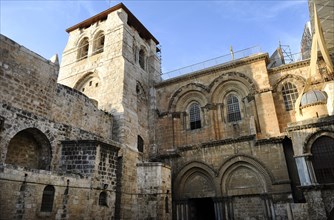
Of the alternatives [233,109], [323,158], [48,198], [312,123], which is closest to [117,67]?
[233,109]

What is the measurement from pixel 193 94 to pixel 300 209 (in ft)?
29.9

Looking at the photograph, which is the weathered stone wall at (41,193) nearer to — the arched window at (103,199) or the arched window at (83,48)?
the arched window at (103,199)

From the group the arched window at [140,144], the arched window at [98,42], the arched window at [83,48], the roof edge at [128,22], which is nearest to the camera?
the arched window at [140,144]

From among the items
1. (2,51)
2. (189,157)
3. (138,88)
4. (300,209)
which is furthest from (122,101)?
(300,209)

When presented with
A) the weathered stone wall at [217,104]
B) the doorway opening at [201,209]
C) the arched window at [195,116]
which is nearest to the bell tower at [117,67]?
the weathered stone wall at [217,104]

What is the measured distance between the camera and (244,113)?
620 inches

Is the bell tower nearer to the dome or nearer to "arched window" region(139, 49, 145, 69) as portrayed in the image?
"arched window" region(139, 49, 145, 69)

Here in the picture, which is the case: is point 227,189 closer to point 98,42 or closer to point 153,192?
point 153,192

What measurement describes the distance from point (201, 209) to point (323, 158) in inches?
291

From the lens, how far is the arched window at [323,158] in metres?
11.4

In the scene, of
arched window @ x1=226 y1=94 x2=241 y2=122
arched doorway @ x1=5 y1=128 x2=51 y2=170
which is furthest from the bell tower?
arched window @ x1=226 y1=94 x2=241 y2=122

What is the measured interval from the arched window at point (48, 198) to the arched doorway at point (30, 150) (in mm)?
1748

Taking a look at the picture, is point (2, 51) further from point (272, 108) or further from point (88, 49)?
point (272, 108)

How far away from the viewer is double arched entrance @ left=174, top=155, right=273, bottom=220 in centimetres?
1320
